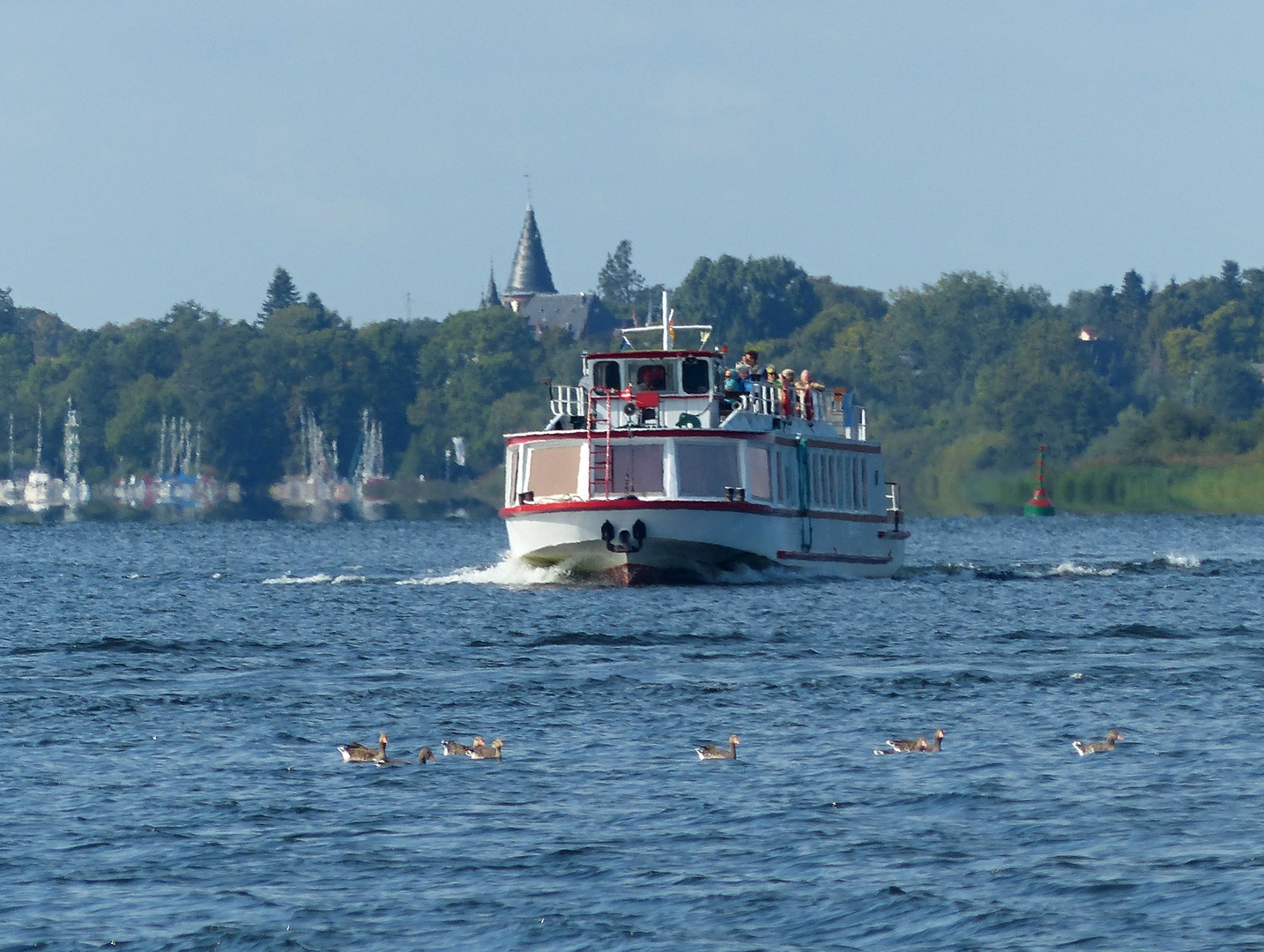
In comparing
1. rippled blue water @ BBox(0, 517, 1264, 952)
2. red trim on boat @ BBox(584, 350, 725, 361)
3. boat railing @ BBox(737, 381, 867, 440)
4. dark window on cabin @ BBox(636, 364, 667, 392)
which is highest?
red trim on boat @ BBox(584, 350, 725, 361)

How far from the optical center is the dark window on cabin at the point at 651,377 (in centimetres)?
5631

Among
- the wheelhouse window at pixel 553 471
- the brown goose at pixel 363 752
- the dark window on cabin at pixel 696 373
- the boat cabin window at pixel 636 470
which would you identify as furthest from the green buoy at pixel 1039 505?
the brown goose at pixel 363 752

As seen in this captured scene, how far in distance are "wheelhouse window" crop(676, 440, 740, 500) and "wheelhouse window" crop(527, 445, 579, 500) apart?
2500 millimetres

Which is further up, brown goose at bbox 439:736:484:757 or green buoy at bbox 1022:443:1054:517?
green buoy at bbox 1022:443:1054:517

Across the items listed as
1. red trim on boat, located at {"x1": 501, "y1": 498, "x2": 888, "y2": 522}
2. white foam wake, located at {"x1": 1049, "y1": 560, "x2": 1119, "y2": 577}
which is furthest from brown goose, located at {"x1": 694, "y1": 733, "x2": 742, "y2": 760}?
white foam wake, located at {"x1": 1049, "y1": 560, "x2": 1119, "y2": 577}

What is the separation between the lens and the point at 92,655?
4112 cm

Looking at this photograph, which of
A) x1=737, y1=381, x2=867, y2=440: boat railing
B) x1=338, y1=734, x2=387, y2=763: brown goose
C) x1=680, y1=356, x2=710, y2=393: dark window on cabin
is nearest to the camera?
x1=338, y1=734, x2=387, y2=763: brown goose

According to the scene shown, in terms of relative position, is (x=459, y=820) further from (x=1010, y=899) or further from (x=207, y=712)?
(x=207, y=712)

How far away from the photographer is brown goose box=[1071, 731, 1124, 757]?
27.7 meters

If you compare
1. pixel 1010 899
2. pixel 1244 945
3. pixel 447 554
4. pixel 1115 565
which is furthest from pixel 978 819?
pixel 447 554

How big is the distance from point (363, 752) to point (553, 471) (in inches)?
1066

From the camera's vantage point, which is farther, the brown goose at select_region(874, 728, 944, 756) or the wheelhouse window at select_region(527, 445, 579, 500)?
the wheelhouse window at select_region(527, 445, 579, 500)

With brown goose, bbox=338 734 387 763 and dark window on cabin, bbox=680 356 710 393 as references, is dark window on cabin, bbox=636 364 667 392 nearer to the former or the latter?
dark window on cabin, bbox=680 356 710 393

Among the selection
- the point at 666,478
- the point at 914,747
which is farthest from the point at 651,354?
the point at 914,747
